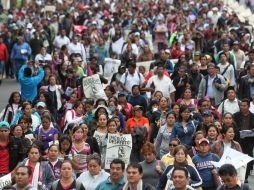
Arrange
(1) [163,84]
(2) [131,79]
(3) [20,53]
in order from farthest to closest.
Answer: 1. (3) [20,53]
2. (2) [131,79]
3. (1) [163,84]

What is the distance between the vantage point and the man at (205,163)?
15781 millimetres

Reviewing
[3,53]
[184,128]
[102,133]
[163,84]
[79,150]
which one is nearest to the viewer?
[79,150]

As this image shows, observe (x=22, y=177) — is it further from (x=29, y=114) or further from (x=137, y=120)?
(x=137, y=120)

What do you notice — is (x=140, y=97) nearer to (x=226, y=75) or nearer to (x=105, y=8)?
(x=226, y=75)

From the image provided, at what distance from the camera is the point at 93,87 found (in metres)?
23.4

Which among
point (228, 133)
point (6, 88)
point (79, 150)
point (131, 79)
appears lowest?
point (79, 150)

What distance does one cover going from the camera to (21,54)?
31.9 m

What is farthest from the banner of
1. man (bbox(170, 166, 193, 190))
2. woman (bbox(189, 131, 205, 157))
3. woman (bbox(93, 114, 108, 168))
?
man (bbox(170, 166, 193, 190))

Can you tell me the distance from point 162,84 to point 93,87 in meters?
1.29

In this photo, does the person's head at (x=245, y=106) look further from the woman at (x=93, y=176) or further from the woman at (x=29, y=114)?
the woman at (x=93, y=176)

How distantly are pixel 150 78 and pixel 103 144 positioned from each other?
6046 mm

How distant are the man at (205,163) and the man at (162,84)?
752 centimetres

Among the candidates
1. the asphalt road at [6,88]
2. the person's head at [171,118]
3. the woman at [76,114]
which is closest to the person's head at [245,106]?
the person's head at [171,118]

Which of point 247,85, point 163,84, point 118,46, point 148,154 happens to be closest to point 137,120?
point 163,84
